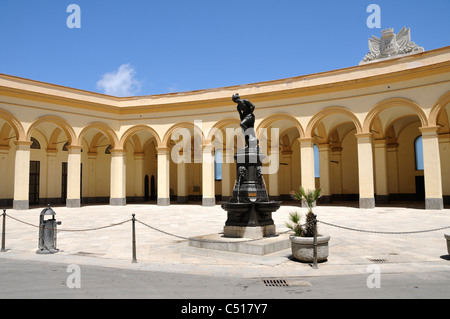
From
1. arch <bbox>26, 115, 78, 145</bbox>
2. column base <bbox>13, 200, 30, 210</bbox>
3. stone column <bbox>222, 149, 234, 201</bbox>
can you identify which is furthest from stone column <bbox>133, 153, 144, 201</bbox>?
column base <bbox>13, 200, 30, 210</bbox>

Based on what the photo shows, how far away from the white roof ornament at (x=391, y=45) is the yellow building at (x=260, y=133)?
14.3 ft

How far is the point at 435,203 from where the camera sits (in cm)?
1777

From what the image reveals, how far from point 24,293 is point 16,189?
1785 centimetres

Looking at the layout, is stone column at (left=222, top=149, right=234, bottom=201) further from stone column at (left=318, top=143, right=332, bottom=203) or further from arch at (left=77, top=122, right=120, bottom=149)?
arch at (left=77, top=122, right=120, bottom=149)

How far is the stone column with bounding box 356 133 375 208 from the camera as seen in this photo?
19.8m

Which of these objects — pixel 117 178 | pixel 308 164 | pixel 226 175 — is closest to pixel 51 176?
pixel 117 178

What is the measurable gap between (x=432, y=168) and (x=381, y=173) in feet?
16.5

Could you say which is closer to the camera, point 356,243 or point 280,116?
point 356,243

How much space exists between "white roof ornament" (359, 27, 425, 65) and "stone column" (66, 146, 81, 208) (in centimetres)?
2056

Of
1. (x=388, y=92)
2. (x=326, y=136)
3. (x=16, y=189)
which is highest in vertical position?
Result: (x=388, y=92)

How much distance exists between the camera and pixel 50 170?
25.3 m
